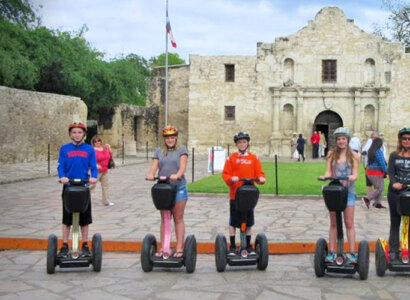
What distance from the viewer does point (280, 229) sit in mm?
8328

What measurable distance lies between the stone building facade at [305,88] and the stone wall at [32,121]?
393 inches

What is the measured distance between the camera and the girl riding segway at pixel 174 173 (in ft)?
19.9

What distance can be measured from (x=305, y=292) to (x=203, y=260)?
1.74 metres

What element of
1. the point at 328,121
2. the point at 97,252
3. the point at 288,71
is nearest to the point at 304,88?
the point at 288,71

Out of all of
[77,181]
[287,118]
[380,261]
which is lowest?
[380,261]

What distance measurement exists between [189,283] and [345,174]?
6.80 ft

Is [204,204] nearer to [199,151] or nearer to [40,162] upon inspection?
[40,162]

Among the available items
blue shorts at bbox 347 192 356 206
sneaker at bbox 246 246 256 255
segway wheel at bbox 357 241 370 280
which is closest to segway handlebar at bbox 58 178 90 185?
sneaker at bbox 246 246 256 255

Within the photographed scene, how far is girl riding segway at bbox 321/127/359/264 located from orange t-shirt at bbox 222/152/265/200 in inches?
30.3

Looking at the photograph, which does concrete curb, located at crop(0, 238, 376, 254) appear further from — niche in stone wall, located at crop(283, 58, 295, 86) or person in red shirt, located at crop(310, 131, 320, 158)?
niche in stone wall, located at crop(283, 58, 295, 86)

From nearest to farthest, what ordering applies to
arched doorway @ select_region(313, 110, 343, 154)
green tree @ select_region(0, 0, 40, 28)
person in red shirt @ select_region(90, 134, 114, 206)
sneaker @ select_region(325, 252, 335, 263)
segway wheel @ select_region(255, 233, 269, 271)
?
1. sneaker @ select_region(325, 252, 335, 263)
2. segway wheel @ select_region(255, 233, 269, 271)
3. person in red shirt @ select_region(90, 134, 114, 206)
4. green tree @ select_region(0, 0, 40, 28)
5. arched doorway @ select_region(313, 110, 343, 154)

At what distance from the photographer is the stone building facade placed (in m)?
33.2

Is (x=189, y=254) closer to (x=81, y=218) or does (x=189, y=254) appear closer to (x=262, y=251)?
(x=262, y=251)

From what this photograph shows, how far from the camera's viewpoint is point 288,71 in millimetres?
33906
